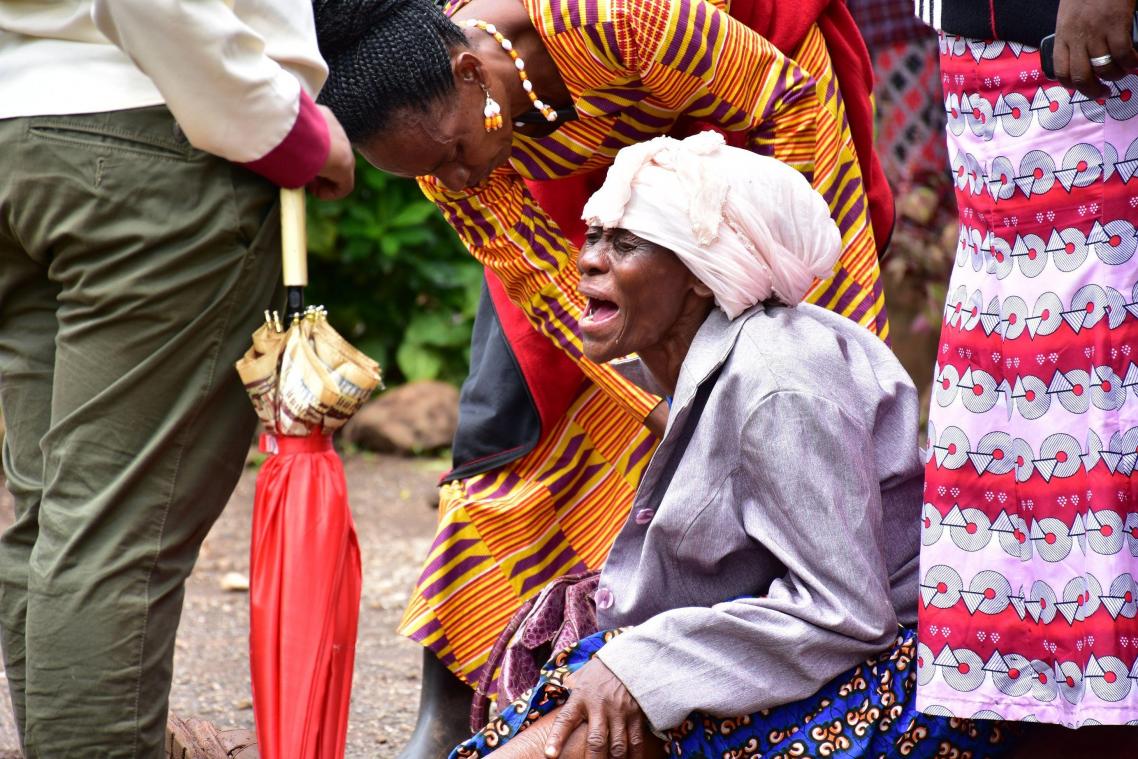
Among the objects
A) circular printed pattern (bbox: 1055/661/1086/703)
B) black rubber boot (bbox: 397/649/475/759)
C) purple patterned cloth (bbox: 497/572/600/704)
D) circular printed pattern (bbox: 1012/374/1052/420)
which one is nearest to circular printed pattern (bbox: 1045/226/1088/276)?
circular printed pattern (bbox: 1012/374/1052/420)

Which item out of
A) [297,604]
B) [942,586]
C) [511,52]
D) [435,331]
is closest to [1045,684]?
[942,586]

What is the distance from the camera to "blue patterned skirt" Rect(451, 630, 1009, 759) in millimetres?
2467

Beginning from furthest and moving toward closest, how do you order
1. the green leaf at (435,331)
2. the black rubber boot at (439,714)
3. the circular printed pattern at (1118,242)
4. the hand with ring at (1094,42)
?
the green leaf at (435,331) → the black rubber boot at (439,714) → the circular printed pattern at (1118,242) → the hand with ring at (1094,42)

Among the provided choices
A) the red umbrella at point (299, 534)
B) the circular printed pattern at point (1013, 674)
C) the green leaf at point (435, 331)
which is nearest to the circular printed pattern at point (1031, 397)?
the circular printed pattern at point (1013, 674)

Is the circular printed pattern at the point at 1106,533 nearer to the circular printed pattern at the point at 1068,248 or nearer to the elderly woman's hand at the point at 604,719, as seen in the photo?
the circular printed pattern at the point at 1068,248

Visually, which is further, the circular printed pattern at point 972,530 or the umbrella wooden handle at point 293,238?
the umbrella wooden handle at point 293,238

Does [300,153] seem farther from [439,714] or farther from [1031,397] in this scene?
[439,714]

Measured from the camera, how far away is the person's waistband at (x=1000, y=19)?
237 cm

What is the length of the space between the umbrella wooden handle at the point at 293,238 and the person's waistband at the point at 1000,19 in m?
1.13

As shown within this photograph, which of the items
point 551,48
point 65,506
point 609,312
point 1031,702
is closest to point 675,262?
point 609,312

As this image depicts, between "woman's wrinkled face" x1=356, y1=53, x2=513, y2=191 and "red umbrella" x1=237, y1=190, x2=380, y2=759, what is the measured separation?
15.3 inches

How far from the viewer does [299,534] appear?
2.81m

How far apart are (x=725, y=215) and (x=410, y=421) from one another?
192 inches

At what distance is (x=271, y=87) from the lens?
2.54 m
